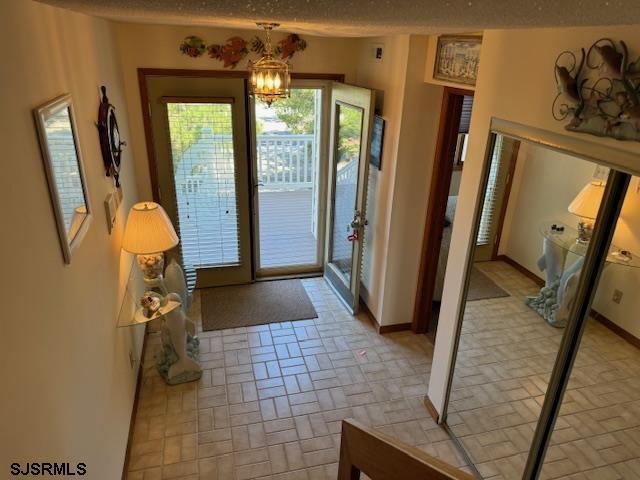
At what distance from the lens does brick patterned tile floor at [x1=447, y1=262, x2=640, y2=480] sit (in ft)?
5.61

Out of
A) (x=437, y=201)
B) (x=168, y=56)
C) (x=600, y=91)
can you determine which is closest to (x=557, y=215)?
(x=600, y=91)

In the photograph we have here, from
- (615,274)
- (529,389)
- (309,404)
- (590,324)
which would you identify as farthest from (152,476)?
(615,274)

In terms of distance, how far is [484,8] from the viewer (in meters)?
0.59

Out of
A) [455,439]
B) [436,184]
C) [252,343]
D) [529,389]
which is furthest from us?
[252,343]

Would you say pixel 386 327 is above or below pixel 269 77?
below

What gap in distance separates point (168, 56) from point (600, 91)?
9.94ft

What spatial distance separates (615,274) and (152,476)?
2.40m

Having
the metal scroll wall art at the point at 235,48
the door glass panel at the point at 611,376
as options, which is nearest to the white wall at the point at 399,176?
the metal scroll wall art at the point at 235,48

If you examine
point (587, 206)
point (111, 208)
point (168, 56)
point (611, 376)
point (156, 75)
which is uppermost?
point (168, 56)

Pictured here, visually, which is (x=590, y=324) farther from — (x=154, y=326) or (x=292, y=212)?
(x=292, y=212)

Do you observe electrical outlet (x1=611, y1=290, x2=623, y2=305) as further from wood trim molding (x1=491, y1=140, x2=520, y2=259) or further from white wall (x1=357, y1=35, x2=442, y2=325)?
white wall (x1=357, y1=35, x2=442, y2=325)

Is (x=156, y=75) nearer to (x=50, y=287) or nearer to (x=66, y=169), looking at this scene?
(x=66, y=169)

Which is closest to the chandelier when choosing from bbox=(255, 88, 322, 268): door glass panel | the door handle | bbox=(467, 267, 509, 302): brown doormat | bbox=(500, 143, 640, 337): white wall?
the door handle

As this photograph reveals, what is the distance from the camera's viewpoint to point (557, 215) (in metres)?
1.89
